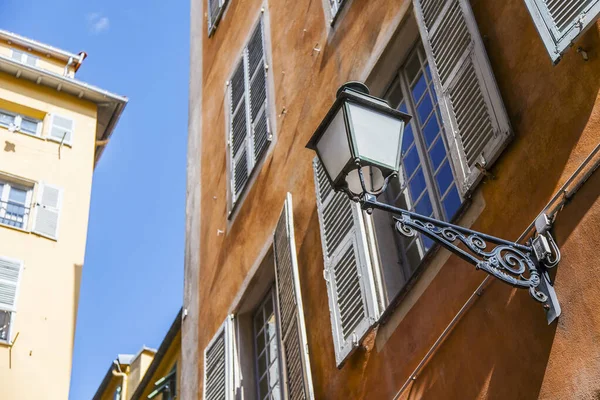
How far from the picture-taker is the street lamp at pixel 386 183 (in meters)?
4.10

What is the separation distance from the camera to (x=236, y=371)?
8031mm

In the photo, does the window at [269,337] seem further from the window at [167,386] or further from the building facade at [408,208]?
the window at [167,386]

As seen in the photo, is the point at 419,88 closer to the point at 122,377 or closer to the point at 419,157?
the point at 419,157

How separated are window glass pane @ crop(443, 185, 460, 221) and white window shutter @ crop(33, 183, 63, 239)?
12.5 m

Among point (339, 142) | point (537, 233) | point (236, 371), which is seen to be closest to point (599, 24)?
point (537, 233)

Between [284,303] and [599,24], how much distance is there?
364 cm

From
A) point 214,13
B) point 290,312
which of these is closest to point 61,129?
point 214,13

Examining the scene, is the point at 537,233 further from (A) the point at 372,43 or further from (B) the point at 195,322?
(B) the point at 195,322

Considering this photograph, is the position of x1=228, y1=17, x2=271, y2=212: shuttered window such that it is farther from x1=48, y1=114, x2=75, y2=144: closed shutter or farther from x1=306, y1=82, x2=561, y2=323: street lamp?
x1=48, y1=114, x2=75, y2=144: closed shutter

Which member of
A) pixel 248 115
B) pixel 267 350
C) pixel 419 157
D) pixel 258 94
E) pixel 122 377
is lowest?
pixel 267 350

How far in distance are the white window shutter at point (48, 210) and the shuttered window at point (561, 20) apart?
44.9 feet

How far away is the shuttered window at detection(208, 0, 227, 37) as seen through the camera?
11811 mm

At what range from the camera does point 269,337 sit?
7.99m

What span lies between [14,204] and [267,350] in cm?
1056
